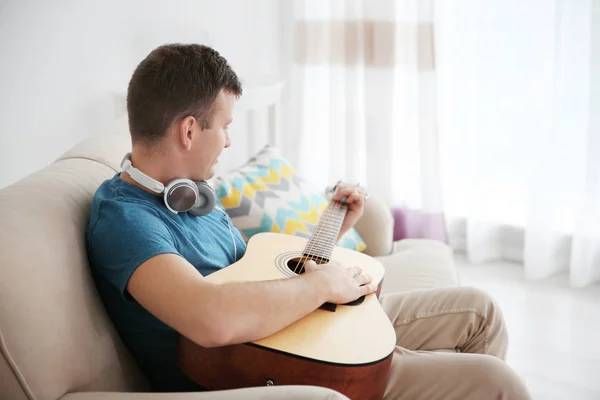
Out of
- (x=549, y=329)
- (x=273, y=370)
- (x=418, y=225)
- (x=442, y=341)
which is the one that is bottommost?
(x=549, y=329)

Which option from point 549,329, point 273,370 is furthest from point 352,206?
point 549,329

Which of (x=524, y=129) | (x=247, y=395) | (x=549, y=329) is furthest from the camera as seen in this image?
(x=524, y=129)

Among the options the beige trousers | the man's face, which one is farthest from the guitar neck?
the man's face

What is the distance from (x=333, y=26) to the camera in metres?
3.12

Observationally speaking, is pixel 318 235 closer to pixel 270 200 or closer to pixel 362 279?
pixel 362 279

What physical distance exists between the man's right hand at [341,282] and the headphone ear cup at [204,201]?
25 cm

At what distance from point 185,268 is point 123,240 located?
137 millimetres

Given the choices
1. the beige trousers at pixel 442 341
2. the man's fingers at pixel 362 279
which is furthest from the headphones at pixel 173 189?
the beige trousers at pixel 442 341

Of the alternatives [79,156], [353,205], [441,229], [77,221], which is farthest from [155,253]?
[441,229]

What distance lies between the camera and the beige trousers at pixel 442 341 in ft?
4.64

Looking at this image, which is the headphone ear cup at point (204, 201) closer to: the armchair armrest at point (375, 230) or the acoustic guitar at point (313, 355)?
the acoustic guitar at point (313, 355)

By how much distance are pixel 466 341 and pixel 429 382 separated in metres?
0.32

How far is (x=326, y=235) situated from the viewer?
1747 mm

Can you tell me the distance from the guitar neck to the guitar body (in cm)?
25
